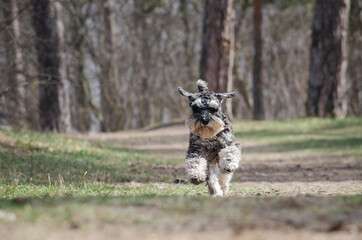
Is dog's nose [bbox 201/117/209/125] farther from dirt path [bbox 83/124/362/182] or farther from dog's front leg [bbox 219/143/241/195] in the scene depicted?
dirt path [bbox 83/124/362/182]

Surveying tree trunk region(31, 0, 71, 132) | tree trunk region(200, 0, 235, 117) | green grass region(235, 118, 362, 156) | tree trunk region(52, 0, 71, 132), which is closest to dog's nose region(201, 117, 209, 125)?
green grass region(235, 118, 362, 156)

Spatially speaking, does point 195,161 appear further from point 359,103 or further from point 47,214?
point 359,103

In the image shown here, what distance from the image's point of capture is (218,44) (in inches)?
876

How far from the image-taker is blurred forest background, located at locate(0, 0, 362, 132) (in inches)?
696

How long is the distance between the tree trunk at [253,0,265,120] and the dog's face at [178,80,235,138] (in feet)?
75.3

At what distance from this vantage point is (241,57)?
1913 inches

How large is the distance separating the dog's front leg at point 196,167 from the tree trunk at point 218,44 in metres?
14.4

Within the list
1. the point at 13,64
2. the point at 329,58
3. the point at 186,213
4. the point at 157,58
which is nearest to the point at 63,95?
the point at 13,64

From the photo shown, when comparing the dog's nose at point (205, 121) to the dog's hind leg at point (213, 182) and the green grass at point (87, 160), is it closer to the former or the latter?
the dog's hind leg at point (213, 182)

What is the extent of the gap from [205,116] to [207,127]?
0.48ft

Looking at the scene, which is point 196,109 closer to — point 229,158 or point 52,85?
point 229,158

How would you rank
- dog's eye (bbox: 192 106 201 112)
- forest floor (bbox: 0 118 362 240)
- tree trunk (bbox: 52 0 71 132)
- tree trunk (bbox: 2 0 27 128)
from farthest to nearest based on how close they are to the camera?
tree trunk (bbox: 52 0 71 132), tree trunk (bbox: 2 0 27 128), dog's eye (bbox: 192 106 201 112), forest floor (bbox: 0 118 362 240)

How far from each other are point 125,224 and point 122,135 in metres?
19.3

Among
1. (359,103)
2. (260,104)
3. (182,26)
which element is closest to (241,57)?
(182,26)
